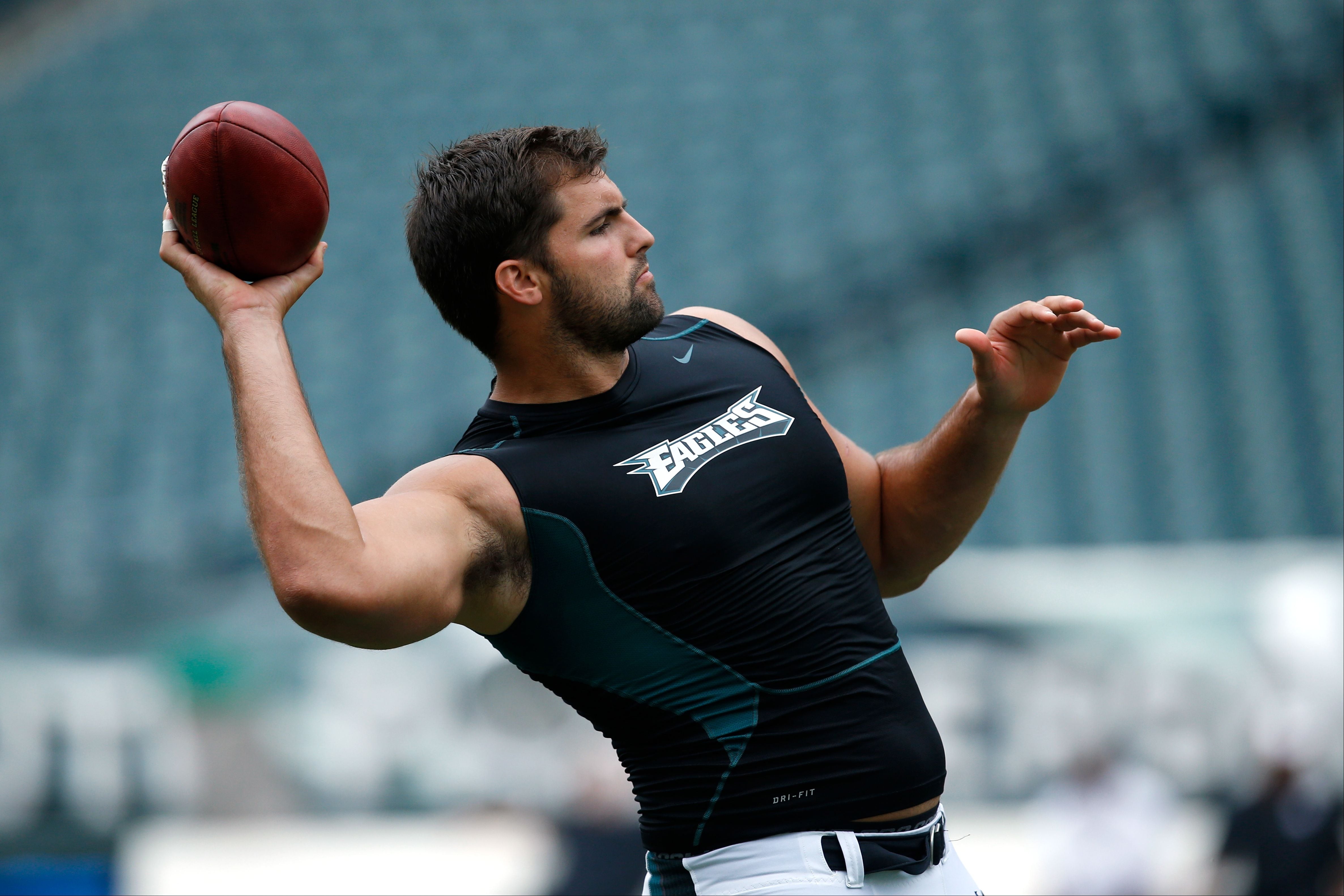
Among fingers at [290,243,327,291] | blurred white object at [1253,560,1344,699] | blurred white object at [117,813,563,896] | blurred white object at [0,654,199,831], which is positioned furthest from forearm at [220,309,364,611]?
blurred white object at [1253,560,1344,699]

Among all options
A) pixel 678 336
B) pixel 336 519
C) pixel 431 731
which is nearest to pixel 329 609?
pixel 336 519

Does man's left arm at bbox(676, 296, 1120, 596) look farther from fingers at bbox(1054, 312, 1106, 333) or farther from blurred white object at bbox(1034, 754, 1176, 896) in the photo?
blurred white object at bbox(1034, 754, 1176, 896)

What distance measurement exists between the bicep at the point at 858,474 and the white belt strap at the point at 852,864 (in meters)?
0.74

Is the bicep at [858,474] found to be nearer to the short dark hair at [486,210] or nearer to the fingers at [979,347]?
the fingers at [979,347]

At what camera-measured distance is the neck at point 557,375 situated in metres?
2.63

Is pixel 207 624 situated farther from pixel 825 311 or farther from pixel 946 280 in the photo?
pixel 946 280

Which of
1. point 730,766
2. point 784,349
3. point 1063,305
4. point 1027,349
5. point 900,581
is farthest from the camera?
point 784,349

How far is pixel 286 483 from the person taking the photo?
2.09 metres

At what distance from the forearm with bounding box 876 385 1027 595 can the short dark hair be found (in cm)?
96

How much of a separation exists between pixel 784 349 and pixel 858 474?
6672 mm

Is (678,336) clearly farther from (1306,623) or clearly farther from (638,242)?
(1306,623)

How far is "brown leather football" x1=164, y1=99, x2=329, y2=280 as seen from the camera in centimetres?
243

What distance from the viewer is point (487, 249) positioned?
2594 mm

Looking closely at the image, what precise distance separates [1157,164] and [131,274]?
825 cm
